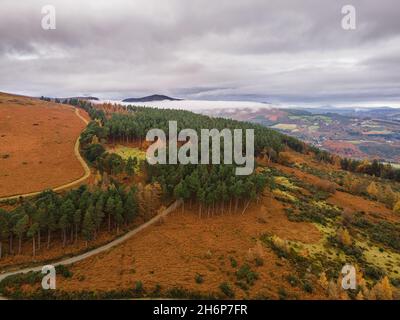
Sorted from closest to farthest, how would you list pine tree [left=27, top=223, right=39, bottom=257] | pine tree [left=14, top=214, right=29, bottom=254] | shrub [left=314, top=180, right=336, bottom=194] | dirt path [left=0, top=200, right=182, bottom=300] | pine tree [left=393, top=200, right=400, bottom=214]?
dirt path [left=0, top=200, right=182, bottom=300] < pine tree [left=27, top=223, right=39, bottom=257] < pine tree [left=14, top=214, right=29, bottom=254] < pine tree [left=393, top=200, right=400, bottom=214] < shrub [left=314, top=180, right=336, bottom=194]

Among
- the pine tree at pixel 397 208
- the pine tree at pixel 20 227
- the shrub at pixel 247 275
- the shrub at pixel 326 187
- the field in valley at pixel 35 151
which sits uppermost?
the field in valley at pixel 35 151

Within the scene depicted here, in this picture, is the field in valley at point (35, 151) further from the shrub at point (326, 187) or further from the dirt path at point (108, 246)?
the shrub at point (326, 187)

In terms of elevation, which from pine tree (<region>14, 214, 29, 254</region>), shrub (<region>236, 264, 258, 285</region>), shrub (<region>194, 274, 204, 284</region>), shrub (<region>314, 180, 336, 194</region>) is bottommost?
shrub (<region>236, 264, 258, 285</region>)

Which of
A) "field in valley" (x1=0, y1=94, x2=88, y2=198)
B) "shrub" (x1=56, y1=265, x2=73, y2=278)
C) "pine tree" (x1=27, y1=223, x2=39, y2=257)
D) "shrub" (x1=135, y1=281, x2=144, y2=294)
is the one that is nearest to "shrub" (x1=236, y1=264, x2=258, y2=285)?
"shrub" (x1=135, y1=281, x2=144, y2=294)

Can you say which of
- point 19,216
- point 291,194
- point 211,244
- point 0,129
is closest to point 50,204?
point 19,216

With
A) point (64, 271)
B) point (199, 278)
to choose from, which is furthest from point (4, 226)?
point (199, 278)

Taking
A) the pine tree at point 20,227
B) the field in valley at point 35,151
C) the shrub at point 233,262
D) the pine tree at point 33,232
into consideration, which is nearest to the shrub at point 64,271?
the pine tree at point 33,232

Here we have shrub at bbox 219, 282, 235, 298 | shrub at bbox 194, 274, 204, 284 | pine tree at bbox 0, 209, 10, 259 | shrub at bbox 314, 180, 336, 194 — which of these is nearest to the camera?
shrub at bbox 219, 282, 235, 298

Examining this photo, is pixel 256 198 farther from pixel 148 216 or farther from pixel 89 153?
pixel 89 153

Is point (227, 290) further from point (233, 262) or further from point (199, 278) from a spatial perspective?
point (233, 262)

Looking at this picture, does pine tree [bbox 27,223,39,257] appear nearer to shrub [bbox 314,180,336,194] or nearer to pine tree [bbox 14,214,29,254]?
pine tree [bbox 14,214,29,254]

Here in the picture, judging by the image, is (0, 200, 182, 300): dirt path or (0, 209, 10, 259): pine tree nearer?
(0, 200, 182, 300): dirt path
